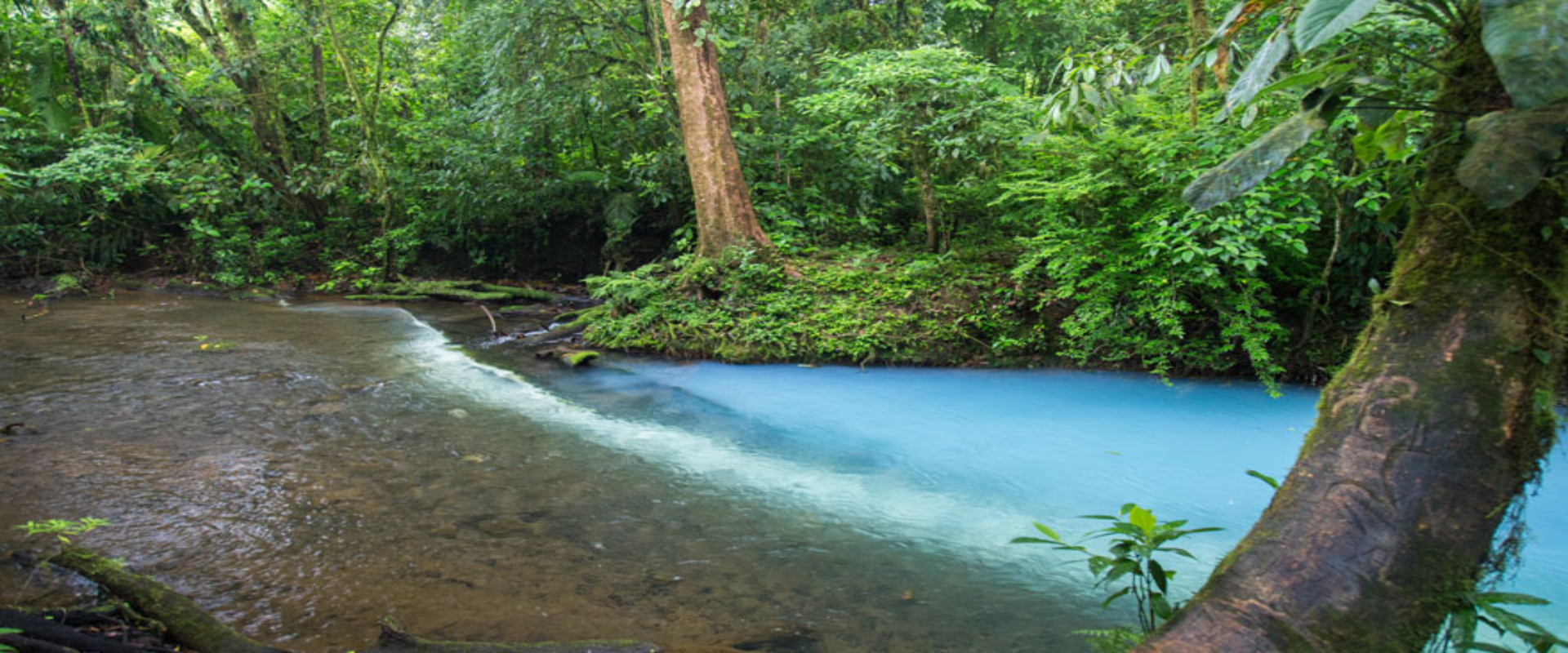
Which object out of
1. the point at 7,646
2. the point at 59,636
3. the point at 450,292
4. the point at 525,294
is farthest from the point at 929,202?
the point at 7,646

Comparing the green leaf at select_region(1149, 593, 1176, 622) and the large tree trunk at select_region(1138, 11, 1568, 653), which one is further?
the green leaf at select_region(1149, 593, 1176, 622)

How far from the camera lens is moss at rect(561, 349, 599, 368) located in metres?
7.36

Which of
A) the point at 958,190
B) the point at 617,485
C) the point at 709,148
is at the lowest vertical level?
the point at 617,485

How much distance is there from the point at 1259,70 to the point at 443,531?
3.44 meters

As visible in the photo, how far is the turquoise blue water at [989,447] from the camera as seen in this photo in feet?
12.1

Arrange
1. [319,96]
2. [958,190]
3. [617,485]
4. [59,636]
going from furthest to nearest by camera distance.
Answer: [319,96] < [958,190] < [617,485] < [59,636]

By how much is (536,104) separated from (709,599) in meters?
9.07

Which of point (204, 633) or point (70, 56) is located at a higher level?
point (70, 56)

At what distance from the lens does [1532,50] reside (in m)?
1.08

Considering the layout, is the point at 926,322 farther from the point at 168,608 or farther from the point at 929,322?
the point at 168,608

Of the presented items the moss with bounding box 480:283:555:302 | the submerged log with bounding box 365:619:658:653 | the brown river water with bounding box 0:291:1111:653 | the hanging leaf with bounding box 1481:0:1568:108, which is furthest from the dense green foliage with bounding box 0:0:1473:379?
the submerged log with bounding box 365:619:658:653

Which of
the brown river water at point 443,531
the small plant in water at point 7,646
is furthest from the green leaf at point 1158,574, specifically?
the small plant in water at point 7,646

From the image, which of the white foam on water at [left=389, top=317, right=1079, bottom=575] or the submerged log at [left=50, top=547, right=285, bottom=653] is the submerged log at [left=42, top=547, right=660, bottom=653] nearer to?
the submerged log at [left=50, top=547, right=285, bottom=653]

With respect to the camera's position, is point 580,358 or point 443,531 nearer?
point 443,531
